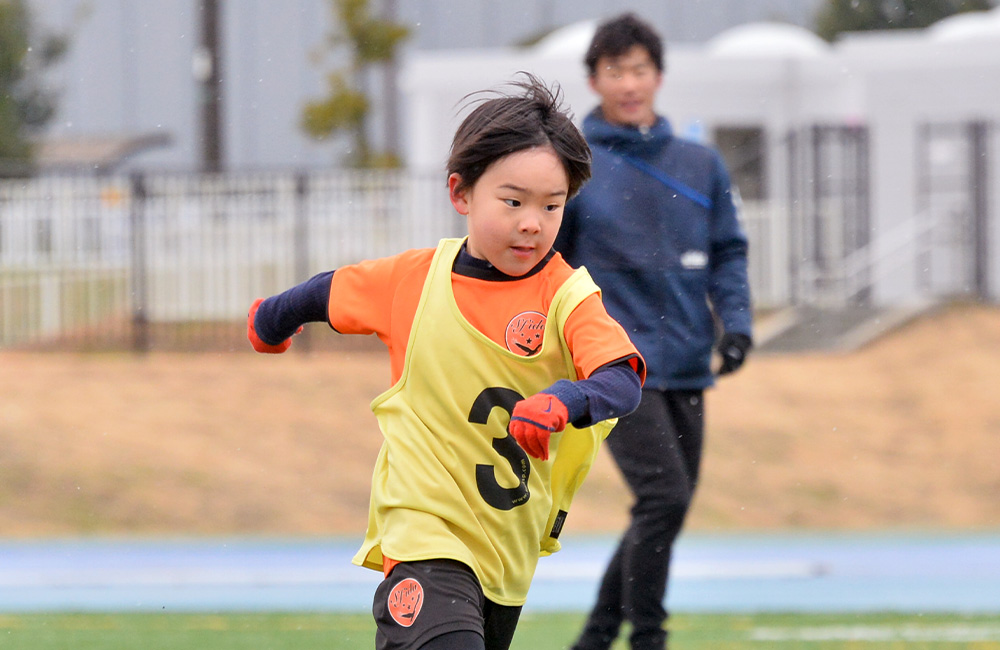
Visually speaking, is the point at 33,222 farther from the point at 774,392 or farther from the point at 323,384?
the point at 774,392

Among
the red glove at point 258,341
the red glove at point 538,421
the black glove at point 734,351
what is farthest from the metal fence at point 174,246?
the red glove at point 538,421

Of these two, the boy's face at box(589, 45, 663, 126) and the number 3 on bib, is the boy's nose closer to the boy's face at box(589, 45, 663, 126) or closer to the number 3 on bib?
the number 3 on bib

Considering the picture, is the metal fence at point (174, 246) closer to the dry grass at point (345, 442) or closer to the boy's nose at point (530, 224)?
the dry grass at point (345, 442)

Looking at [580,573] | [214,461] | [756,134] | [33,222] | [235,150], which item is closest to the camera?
[580,573]

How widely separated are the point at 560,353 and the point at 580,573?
4670mm

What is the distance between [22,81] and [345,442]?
1451 cm

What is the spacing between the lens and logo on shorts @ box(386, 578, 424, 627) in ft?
8.98

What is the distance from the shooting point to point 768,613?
6223 millimetres

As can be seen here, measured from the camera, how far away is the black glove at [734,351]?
14.7 feet

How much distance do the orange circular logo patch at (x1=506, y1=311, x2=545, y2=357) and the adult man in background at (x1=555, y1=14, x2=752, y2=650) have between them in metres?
1.41

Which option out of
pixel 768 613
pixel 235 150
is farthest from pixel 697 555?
pixel 235 150

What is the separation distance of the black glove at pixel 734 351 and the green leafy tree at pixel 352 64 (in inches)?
744

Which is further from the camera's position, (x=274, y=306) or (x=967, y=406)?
(x=967, y=406)

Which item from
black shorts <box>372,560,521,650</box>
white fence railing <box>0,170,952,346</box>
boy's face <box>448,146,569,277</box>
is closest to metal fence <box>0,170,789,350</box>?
white fence railing <box>0,170,952,346</box>
